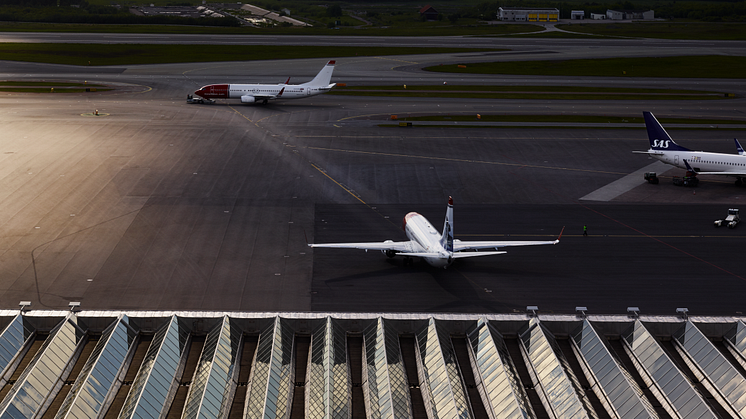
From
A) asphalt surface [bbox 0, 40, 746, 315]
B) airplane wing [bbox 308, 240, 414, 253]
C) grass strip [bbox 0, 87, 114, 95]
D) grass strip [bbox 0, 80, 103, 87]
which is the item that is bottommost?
asphalt surface [bbox 0, 40, 746, 315]

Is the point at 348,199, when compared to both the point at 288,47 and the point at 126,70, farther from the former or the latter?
the point at 288,47

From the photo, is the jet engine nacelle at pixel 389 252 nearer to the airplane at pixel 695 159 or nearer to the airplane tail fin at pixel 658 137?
the airplane at pixel 695 159

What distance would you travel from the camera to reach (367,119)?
382 feet

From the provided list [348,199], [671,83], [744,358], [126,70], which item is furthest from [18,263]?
[671,83]

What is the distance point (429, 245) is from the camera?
5672 cm

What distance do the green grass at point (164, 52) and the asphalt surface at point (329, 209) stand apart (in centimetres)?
4367

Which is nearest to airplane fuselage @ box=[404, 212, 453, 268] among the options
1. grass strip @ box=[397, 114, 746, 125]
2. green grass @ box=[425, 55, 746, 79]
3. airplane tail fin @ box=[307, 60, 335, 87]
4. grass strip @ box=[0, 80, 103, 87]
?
grass strip @ box=[397, 114, 746, 125]

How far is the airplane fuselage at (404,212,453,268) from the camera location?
180 feet

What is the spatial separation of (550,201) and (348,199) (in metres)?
22.1

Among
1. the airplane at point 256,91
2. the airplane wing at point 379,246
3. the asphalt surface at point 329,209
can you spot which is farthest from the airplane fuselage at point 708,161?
the airplane at point 256,91

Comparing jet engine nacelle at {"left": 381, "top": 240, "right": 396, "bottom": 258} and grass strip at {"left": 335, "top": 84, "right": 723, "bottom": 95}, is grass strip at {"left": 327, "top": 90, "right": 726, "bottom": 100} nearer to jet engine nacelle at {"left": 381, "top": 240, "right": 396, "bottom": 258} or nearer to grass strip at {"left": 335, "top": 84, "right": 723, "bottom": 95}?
grass strip at {"left": 335, "top": 84, "right": 723, "bottom": 95}

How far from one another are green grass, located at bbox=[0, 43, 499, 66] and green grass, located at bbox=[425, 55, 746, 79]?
83.0 feet

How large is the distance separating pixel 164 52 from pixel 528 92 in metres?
92.9

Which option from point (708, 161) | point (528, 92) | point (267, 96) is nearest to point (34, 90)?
point (267, 96)
